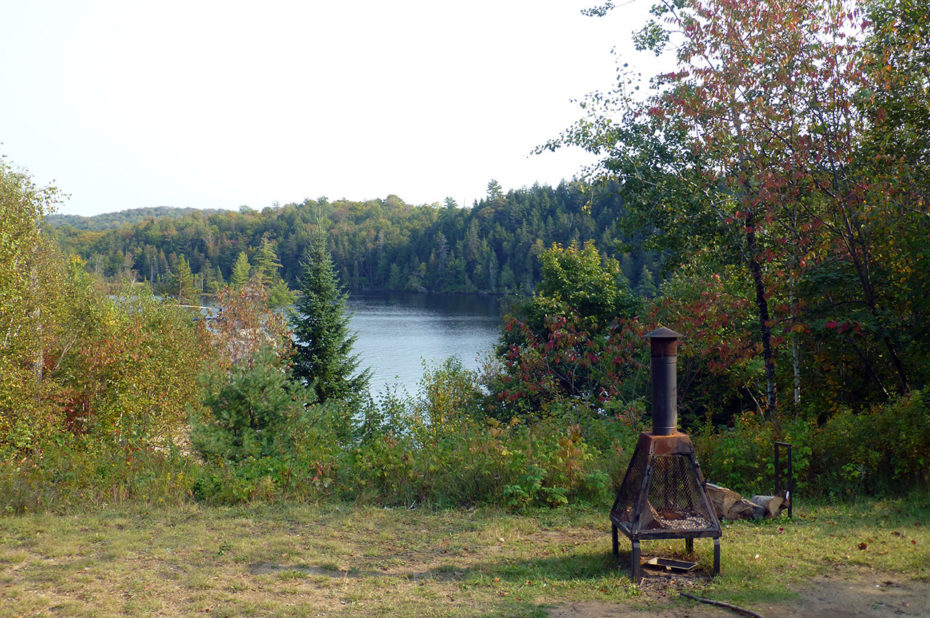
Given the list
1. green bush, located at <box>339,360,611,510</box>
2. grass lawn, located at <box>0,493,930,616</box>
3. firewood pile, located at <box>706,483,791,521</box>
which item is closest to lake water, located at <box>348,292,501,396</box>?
green bush, located at <box>339,360,611,510</box>

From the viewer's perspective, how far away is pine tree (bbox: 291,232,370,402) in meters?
26.7

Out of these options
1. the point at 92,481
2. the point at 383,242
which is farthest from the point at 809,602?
the point at 383,242

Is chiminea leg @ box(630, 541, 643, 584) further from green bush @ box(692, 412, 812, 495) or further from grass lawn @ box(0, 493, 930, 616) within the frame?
green bush @ box(692, 412, 812, 495)

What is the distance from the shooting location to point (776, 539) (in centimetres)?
539

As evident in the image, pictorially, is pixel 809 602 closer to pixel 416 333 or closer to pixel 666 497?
pixel 666 497

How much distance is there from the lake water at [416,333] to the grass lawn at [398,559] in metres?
23.4

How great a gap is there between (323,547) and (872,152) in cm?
773

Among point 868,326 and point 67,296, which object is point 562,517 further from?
point 67,296

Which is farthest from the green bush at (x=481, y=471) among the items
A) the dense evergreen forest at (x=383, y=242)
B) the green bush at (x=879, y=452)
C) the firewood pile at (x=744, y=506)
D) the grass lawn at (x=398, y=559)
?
the dense evergreen forest at (x=383, y=242)

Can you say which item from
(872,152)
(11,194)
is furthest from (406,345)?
(872,152)

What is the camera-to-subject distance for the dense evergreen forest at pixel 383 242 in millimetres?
99062

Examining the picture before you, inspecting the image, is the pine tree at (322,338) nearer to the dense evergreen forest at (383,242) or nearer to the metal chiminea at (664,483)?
the metal chiminea at (664,483)

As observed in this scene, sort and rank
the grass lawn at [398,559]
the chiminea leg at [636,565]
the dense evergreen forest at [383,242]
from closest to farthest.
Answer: the grass lawn at [398,559]
the chiminea leg at [636,565]
the dense evergreen forest at [383,242]

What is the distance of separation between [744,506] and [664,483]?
1.25 meters
